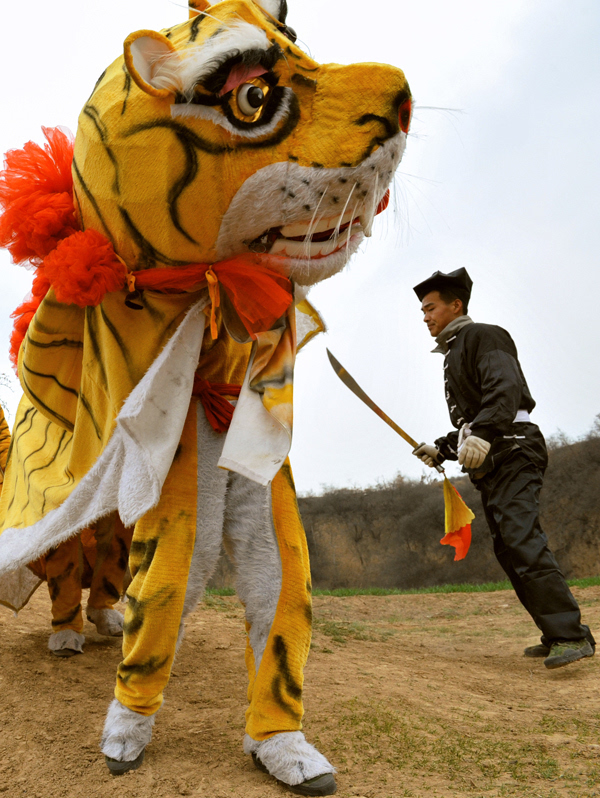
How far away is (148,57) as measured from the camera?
1574 mm

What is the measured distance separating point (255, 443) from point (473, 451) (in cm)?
181

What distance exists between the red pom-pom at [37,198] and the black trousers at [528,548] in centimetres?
241

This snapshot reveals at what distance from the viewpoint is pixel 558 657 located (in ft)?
9.69

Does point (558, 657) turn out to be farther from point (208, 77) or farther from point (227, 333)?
point (208, 77)

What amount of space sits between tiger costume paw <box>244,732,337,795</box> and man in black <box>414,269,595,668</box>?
1765 mm

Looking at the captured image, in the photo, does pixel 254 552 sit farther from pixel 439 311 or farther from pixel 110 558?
pixel 439 311

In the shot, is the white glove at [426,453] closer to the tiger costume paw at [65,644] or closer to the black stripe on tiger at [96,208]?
the tiger costume paw at [65,644]

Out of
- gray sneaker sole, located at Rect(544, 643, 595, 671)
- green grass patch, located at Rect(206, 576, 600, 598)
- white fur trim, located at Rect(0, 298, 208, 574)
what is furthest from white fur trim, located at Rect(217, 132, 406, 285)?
green grass patch, located at Rect(206, 576, 600, 598)

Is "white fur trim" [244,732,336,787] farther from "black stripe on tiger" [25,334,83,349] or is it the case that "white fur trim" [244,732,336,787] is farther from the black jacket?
the black jacket

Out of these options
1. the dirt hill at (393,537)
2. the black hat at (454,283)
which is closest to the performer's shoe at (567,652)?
the black hat at (454,283)

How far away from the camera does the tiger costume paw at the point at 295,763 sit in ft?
5.08

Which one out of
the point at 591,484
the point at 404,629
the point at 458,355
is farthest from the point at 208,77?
the point at 591,484

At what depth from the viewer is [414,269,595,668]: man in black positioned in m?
3.07

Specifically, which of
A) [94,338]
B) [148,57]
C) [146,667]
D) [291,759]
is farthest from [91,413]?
[291,759]
